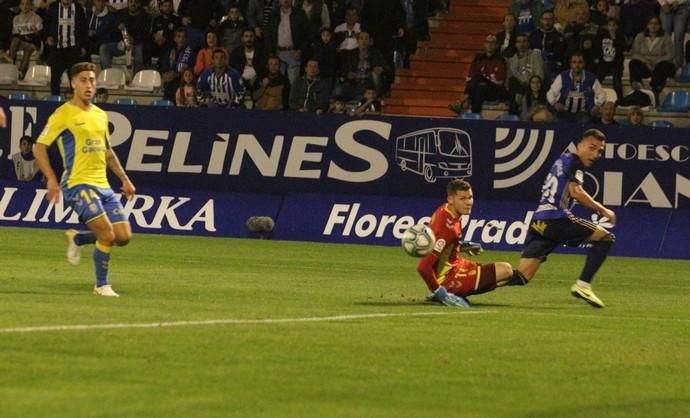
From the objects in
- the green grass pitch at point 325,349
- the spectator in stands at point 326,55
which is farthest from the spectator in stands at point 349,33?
the green grass pitch at point 325,349

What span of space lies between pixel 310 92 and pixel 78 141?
1532 centimetres

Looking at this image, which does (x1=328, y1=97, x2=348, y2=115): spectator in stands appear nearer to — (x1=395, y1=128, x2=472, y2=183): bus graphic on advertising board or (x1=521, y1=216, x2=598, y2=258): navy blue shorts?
Answer: (x1=395, y1=128, x2=472, y2=183): bus graphic on advertising board

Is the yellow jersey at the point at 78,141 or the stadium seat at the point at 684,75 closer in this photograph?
the yellow jersey at the point at 78,141

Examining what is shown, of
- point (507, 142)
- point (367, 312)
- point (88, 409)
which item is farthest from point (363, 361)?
point (507, 142)

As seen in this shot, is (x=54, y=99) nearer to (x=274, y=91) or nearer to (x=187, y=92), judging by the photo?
(x=187, y=92)

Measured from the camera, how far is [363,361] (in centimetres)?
1130

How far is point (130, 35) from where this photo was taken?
114ft

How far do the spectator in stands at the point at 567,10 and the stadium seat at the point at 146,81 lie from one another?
8.26 m

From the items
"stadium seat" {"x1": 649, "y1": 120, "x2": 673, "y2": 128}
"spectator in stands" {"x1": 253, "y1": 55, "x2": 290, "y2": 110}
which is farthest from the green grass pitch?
"spectator in stands" {"x1": 253, "y1": 55, "x2": 290, "y2": 110}

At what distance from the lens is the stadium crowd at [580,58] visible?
29.6 meters

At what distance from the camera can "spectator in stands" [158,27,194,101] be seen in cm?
3294

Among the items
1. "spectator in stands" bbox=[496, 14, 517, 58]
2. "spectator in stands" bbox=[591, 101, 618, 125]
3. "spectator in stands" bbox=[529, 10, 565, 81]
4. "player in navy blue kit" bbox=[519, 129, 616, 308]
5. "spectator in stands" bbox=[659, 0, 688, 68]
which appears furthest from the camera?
"spectator in stands" bbox=[659, 0, 688, 68]

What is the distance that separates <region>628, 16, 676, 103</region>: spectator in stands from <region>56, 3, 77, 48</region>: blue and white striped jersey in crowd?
11.3m

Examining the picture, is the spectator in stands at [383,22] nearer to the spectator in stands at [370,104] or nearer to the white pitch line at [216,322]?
the spectator in stands at [370,104]
